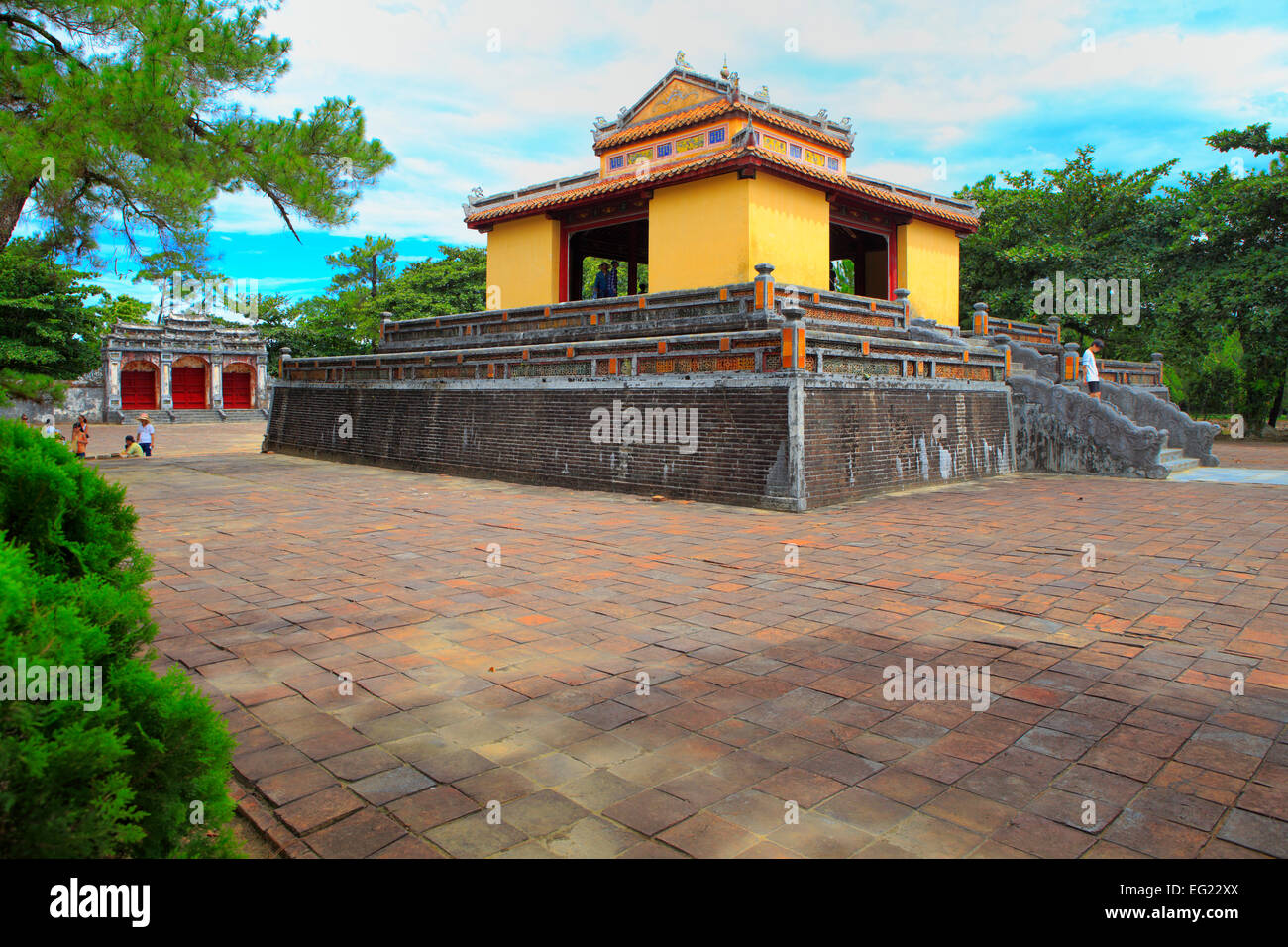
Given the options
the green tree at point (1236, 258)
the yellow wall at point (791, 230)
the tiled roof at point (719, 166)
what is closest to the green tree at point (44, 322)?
the tiled roof at point (719, 166)

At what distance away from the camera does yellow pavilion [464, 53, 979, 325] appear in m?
15.4

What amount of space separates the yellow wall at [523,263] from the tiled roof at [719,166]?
18.6 inches

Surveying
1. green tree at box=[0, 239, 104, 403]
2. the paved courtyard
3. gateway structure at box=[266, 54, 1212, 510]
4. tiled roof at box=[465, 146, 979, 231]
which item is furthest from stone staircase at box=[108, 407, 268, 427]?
the paved courtyard

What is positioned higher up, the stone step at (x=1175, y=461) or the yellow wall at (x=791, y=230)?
Answer: the yellow wall at (x=791, y=230)

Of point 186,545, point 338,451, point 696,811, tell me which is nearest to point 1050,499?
point 696,811

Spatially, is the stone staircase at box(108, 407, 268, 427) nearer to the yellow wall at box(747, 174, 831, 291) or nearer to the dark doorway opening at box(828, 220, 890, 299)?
the dark doorway opening at box(828, 220, 890, 299)

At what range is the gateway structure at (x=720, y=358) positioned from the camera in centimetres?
1021

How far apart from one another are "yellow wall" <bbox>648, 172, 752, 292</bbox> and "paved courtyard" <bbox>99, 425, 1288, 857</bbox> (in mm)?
8835

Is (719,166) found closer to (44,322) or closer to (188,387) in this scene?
(44,322)

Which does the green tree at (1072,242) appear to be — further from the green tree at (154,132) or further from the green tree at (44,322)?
the green tree at (44,322)

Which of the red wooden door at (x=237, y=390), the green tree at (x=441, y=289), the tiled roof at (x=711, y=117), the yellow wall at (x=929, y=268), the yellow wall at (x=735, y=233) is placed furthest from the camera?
the red wooden door at (x=237, y=390)

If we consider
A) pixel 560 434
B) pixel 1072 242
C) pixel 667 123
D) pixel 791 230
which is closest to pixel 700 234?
pixel 791 230

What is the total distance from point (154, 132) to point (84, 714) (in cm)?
1320

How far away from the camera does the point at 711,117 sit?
1580 cm
